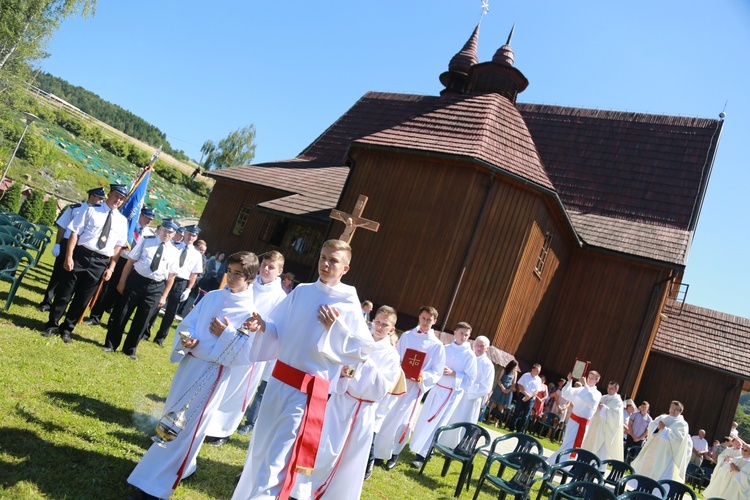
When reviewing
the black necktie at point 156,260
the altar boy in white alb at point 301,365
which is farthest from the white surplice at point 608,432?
the altar boy in white alb at point 301,365

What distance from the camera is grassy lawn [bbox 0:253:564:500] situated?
441cm

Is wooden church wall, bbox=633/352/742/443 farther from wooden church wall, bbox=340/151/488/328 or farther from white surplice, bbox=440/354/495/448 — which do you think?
white surplice, bbox=440/354/495/448

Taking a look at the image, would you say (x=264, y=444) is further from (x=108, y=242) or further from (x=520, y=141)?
(x=520, y=141)

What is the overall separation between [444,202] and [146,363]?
1031 cm

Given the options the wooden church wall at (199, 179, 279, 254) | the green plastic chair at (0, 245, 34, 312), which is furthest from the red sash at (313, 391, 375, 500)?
the wooden church wall at (199, 179, 279, 254)

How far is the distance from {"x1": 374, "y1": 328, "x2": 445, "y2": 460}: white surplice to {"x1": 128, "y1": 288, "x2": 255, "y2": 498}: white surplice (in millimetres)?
3432

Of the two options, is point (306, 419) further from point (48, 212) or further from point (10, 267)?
point (48, 212)

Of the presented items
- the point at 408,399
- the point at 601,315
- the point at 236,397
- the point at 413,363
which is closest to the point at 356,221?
the point at 413,363

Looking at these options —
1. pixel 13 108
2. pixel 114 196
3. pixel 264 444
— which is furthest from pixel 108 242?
pixel 13 108

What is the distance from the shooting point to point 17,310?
343 inches

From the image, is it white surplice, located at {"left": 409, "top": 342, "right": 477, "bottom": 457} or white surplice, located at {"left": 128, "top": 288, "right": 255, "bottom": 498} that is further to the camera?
white surplice, located at {"left": 409, "top": 342, "right": 477, "bottom": 457}

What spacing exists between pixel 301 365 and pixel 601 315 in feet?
59.1

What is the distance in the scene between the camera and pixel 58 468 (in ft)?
14.7

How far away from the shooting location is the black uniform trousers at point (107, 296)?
1003cm
